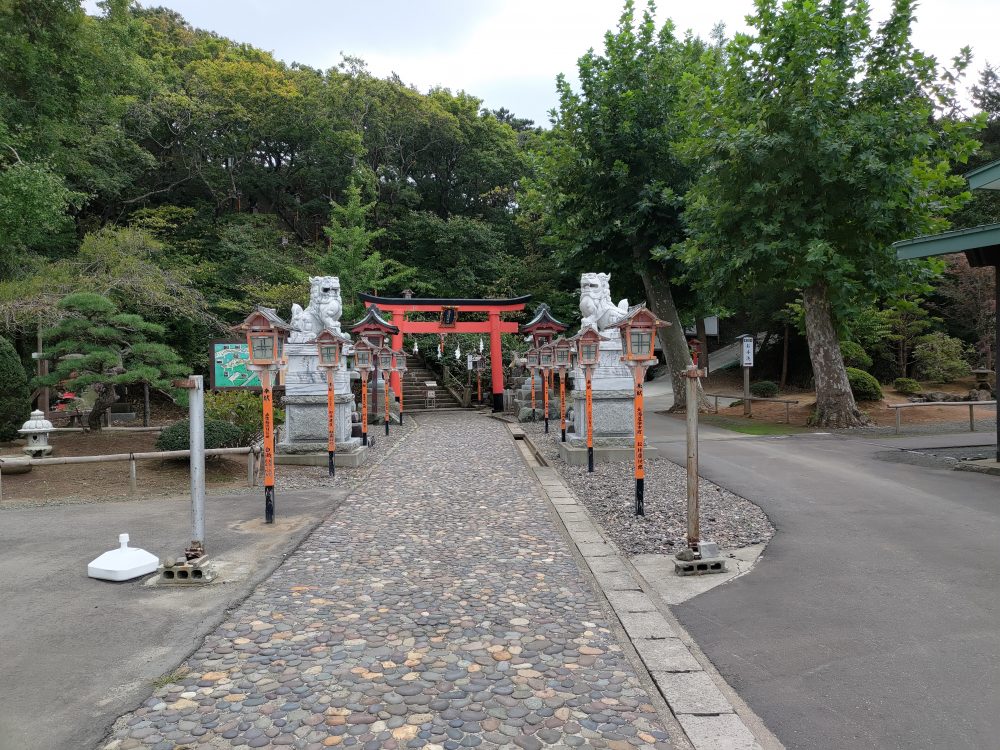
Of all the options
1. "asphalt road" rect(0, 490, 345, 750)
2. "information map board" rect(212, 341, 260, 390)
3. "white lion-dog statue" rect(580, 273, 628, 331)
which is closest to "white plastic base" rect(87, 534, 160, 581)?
"asphalt road" rect(0, 490, 345, 750)

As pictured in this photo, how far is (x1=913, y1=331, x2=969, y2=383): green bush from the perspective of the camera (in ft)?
69.1

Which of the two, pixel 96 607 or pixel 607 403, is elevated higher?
pixel 607 403

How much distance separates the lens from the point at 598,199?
62.9ft

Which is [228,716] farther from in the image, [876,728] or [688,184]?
[688,184]

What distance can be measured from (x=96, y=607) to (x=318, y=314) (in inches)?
344

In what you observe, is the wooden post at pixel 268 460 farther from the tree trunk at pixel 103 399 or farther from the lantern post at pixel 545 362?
the lantern post at pixel 545 362

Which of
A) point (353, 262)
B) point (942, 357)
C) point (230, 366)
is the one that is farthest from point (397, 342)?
point (942, 357)

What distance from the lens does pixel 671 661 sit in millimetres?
3600

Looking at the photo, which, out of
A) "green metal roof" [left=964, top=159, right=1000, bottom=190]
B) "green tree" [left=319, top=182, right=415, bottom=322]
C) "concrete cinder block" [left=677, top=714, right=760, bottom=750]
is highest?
"green tree" [left=319, top=182, right=415, bottom=322]

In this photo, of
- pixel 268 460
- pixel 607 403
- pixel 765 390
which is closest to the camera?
pixel 268 460

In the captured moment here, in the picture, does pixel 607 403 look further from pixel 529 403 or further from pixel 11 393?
pixel 11 393

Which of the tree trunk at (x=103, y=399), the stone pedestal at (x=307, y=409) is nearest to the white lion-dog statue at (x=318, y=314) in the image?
the stone pedestal at (x=307, y=409)

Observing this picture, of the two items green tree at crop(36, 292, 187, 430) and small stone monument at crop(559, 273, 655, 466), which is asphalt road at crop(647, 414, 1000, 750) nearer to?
small stone monument at crop(559, 273, 655, 466)

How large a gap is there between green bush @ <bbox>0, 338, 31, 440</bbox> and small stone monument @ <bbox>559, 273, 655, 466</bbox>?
10318 millimetres
